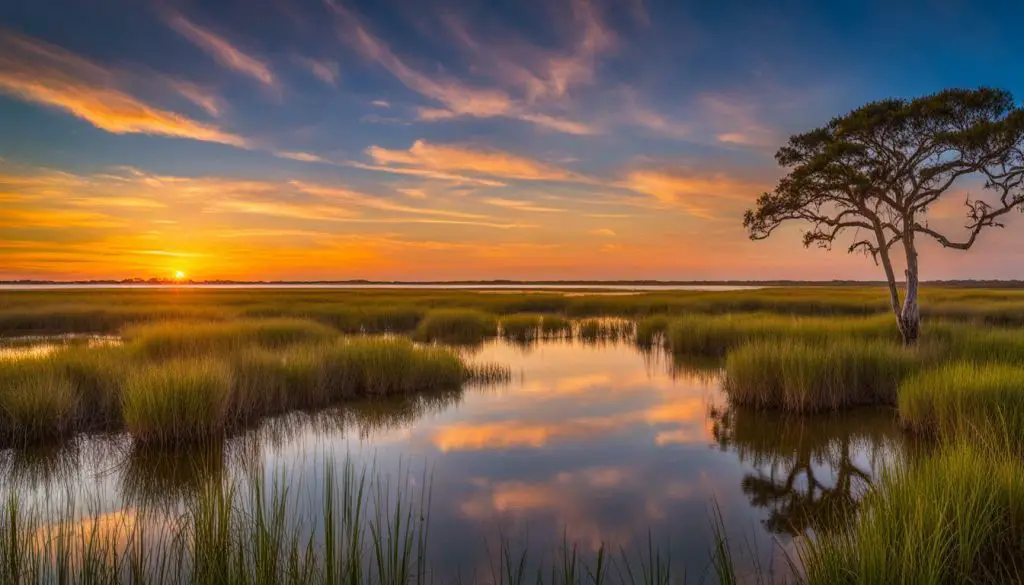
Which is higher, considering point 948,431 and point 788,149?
point 788,149

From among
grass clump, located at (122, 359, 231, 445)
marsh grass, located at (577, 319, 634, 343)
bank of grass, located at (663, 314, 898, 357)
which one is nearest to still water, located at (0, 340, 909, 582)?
grass clump, located at (122, 359, 231, 445)

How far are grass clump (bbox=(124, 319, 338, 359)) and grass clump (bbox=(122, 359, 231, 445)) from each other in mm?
4146

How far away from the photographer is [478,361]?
68.5 ft

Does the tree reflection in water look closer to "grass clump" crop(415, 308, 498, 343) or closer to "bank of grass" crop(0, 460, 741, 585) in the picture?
"bank of grass" crop(0, 460, 741, 585)

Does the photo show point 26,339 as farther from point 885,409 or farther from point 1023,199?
point 1023,199

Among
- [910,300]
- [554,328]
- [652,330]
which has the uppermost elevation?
[910,300]

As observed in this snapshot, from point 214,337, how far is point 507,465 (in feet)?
42.3

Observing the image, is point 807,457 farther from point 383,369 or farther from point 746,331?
point 746,331

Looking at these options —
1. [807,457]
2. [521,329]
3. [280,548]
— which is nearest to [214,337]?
[280,548]

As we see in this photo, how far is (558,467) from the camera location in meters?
9.27

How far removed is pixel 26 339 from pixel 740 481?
30.1m

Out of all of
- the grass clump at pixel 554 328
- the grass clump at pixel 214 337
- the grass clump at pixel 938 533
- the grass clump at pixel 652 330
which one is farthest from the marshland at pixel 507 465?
the grass clump at pixel 554 328

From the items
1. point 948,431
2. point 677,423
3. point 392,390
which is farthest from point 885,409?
point 392,390

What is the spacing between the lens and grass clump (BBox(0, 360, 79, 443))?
9.76 metres
